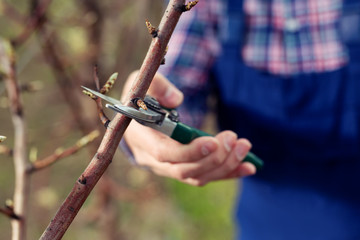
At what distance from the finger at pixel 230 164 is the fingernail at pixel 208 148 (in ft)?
0.15

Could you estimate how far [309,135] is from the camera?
1.02m

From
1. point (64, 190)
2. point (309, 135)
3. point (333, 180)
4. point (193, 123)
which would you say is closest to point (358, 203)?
point (333, 180)

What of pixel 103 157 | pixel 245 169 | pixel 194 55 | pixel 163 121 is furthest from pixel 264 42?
pixel 103 157

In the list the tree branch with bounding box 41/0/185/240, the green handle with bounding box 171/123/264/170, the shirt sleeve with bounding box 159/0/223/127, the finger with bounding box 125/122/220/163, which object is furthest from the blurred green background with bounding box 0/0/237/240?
the tree branch with bounding box 41/0/185/240

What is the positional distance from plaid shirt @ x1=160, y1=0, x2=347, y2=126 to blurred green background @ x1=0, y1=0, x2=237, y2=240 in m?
0.36

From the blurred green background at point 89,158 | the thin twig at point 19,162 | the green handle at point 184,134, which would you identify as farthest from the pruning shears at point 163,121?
the blurred green background at point 89,158

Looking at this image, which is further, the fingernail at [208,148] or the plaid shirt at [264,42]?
the plaid shirt at [264,42]

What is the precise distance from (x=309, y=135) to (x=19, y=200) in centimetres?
73

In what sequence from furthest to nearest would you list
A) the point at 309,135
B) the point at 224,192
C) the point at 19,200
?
the point at 224,192 < the point at 309,135 < the point at 19,200

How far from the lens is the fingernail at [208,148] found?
0.58 m

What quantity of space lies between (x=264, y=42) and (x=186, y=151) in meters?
0.58

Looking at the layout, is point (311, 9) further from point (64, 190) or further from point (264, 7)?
point (64, 190)

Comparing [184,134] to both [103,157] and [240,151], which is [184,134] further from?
[103,157]

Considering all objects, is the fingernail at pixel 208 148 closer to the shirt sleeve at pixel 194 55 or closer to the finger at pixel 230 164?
the finger at pixel 230 164
